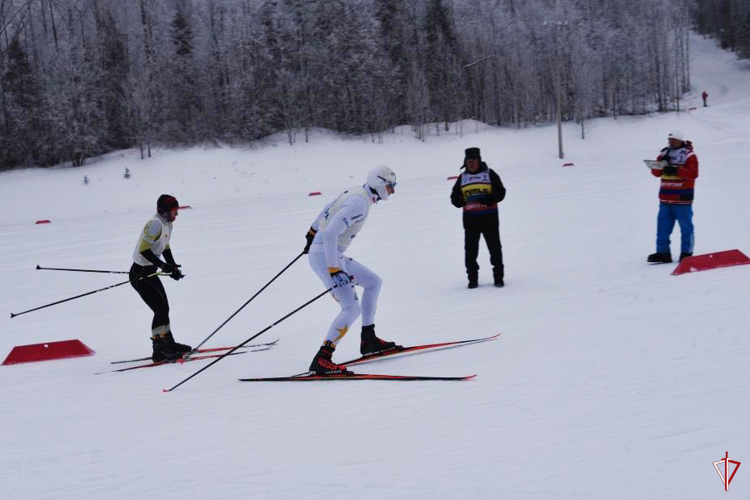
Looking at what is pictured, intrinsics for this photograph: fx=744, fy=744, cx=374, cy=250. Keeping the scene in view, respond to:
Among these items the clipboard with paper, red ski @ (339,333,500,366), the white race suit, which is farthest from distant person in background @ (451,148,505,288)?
the white race suit

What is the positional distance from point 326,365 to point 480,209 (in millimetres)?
4269

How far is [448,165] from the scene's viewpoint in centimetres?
3828

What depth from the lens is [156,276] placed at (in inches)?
300

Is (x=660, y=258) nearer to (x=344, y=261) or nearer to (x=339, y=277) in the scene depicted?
(x=344, y=261)

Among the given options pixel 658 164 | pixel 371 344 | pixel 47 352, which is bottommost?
pixel 47 352

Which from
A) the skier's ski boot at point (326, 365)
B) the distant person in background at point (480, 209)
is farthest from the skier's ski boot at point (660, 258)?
the skier's ski boot at point (326, 365)

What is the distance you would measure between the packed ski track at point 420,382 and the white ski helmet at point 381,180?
155cm

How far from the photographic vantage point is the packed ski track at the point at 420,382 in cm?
411

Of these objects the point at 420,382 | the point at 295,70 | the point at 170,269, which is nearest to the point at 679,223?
the point at 420,382

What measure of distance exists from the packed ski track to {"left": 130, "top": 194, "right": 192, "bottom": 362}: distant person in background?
0.92ft

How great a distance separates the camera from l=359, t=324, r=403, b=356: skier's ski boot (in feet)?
22.4

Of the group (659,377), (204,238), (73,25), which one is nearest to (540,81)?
(73,25)

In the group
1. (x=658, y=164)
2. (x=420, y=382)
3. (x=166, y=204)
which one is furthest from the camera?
(x=658, y=164)

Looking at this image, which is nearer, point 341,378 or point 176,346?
point 341,378
